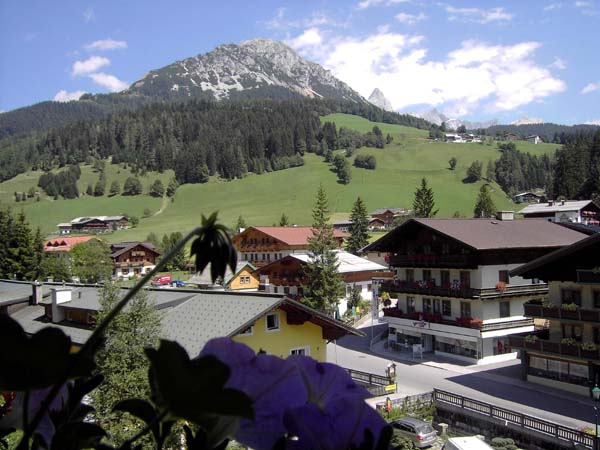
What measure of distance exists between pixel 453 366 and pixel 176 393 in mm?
34102

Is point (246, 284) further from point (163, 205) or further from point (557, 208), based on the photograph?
point (163, 205)

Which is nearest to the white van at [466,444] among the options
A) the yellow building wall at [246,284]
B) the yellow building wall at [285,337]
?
the yellow building wall at [285,337]

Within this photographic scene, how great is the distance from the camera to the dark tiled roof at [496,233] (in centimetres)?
3346

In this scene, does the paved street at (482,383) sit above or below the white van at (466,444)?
below

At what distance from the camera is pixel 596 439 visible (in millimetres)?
18094

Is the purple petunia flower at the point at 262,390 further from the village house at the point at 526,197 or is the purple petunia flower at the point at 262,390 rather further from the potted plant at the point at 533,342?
the village house at the point at 526,197

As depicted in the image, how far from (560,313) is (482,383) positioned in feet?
18.1

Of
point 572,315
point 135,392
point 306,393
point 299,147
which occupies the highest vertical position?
point 299,147

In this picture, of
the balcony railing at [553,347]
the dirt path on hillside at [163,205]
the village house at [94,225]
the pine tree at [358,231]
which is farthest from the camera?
the dirt path on hillside at [163,205]

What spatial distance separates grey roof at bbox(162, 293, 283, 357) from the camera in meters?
18.3

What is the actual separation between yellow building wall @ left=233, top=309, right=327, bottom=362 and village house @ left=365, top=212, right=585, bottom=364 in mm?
14761

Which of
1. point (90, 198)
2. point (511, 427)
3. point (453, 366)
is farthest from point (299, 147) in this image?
point (511, 427)

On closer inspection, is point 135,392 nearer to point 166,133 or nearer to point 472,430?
point 472,430

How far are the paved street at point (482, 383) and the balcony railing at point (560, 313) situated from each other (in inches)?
143
